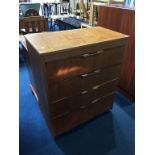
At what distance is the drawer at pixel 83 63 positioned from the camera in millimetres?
1098

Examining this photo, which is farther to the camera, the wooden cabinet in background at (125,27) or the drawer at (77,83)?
the wooden cabinet in background at (125,27)

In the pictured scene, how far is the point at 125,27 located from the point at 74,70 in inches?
37.1

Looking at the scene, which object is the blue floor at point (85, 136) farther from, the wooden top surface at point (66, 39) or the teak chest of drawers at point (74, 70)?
the wooden top surface at point (66, 39)

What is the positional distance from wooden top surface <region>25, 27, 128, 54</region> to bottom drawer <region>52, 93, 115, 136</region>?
63 cm

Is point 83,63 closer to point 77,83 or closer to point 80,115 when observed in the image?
point 77,83

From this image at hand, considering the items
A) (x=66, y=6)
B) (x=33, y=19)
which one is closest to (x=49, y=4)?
(x=66, y=6)

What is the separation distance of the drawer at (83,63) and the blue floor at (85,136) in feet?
2.28

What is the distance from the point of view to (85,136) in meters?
1.56

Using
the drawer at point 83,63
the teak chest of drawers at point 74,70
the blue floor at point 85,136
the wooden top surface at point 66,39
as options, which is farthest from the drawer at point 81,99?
the wooden top surface at point 66,39

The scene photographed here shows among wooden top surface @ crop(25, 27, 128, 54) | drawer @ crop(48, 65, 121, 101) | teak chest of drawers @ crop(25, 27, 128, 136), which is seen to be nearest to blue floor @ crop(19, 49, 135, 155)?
teak chest of drawers @ crop(25, 27, 128, 136)

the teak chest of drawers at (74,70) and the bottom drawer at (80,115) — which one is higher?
the teak chest of drawers at (74,70)
